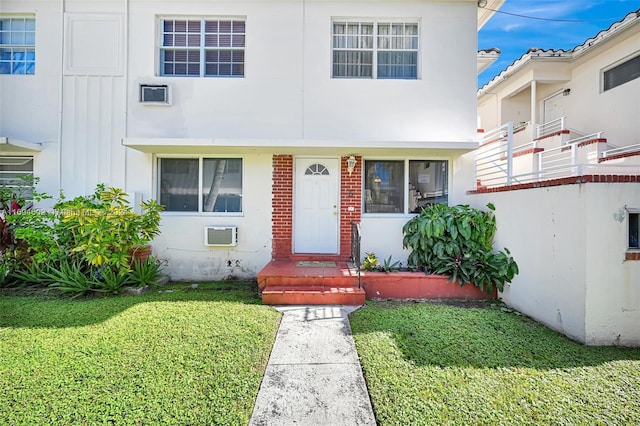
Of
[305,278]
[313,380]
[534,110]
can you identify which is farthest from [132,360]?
[534,110]

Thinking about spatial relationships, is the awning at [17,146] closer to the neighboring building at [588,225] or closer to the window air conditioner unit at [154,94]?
the window air conditioner unit at [154,94]

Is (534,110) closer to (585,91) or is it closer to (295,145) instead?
(585,91)

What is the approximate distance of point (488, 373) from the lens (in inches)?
123

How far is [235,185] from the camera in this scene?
6934mm

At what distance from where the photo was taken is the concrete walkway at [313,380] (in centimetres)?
254

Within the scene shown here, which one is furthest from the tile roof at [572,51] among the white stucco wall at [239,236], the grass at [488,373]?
the white stucco wall at [239,236]

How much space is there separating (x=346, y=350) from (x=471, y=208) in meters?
4.30

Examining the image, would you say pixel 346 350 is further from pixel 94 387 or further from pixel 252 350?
pixel 94 387

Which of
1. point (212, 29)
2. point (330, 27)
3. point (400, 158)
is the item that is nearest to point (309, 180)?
point (400, 158)

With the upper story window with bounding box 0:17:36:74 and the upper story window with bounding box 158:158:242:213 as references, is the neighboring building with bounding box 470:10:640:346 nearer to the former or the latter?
the upper story window with bounding box 158:158:242:213

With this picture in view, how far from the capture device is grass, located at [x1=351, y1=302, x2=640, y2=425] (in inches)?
100

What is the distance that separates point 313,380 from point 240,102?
18.7 feet

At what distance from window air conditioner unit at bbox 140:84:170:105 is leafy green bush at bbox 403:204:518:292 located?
5.90 m

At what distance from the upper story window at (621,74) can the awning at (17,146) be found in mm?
14066
